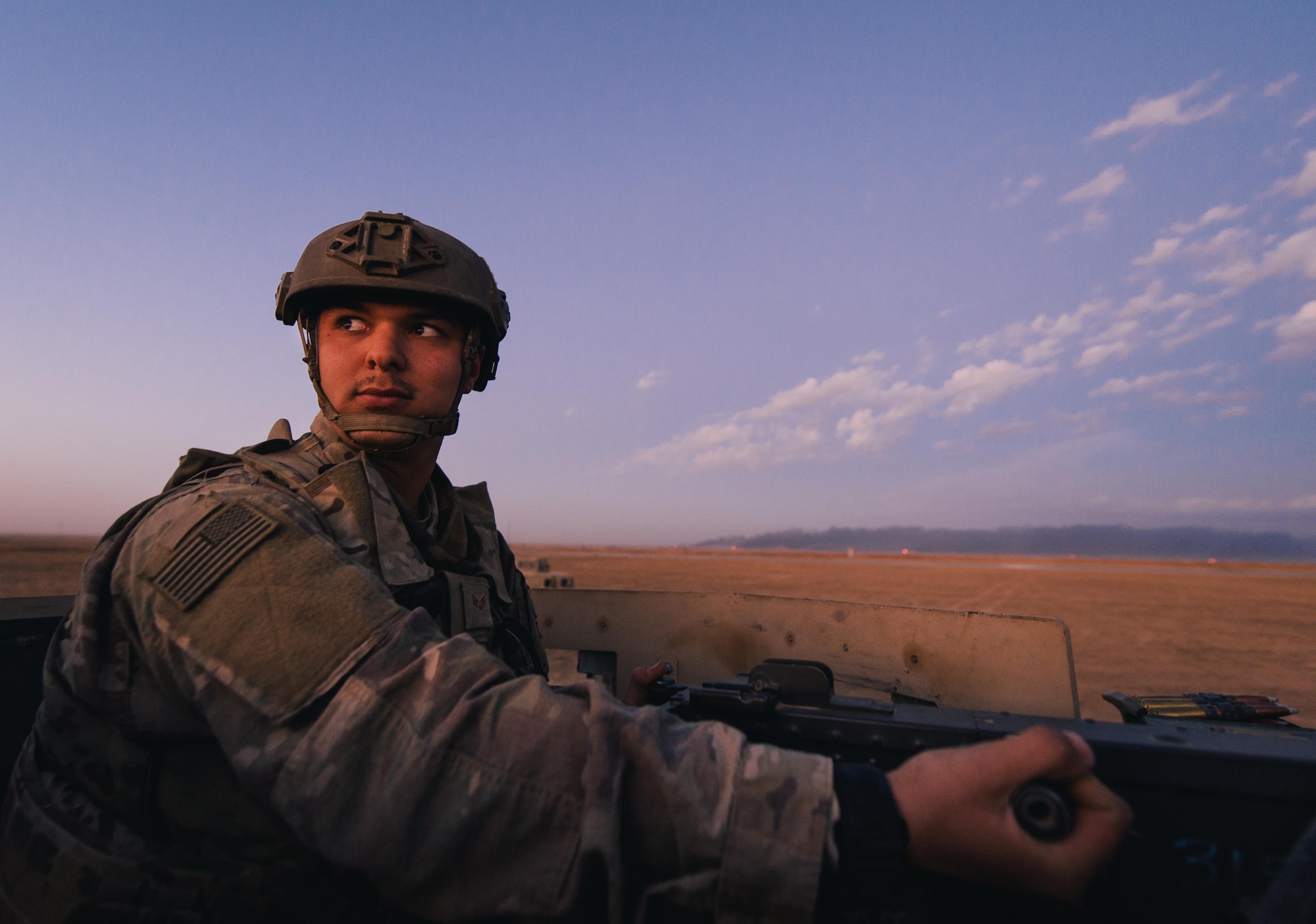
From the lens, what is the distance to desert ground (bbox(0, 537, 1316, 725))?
6.27 meters

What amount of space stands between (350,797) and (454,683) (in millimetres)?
191

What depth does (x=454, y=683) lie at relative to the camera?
3.08ft

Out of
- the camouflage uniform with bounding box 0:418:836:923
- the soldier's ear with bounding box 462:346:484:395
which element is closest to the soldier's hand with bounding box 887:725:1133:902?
the camouflage uniform with bounding box 0:418:836:923

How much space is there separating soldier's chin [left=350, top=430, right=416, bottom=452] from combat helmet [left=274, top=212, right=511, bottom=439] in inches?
0.7

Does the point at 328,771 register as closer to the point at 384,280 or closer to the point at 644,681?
the point at 644,681

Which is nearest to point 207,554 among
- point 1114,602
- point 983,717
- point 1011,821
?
point 1011,821

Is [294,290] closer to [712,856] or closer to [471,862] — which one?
[471,862]

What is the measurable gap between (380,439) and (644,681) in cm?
104

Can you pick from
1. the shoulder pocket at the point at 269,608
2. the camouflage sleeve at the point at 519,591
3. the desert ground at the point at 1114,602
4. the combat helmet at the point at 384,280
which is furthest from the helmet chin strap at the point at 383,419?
the desert ground at the point at 1114,602

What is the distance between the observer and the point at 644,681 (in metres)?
1.78

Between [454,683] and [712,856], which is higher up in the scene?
[454,683]

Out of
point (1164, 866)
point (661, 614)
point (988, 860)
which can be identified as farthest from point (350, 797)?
point (661, 614)

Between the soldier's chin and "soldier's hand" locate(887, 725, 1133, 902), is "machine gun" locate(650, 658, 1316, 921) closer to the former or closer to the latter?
"soldier's hand" locate(887, 725, 1133, 902)

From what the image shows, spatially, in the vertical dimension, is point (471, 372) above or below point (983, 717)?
above
